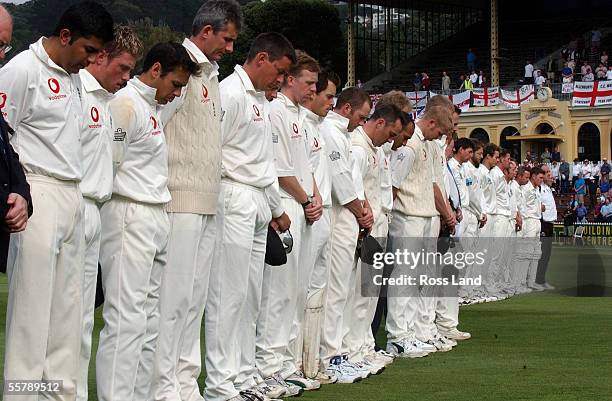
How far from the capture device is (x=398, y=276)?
41.8 feet

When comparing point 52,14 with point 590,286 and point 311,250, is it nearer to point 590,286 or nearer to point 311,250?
point 590,286

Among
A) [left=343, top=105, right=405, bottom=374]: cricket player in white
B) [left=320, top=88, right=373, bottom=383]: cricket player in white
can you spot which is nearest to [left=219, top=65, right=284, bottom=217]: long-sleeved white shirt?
[left=320, top=88, right=373, bottom=383]: cricket player in white

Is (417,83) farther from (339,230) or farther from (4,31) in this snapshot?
(4,31)

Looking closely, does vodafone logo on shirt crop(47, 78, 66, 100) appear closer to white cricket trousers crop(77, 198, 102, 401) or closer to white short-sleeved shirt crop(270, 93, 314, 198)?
white cricket trousers crop(77, 198, 102, 401)

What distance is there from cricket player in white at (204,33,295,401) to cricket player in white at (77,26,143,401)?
51.8 inches

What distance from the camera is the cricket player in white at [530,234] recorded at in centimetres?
2333

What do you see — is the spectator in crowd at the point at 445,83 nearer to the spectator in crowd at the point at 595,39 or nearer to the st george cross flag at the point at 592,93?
the st george cross flag at the point at 592,93

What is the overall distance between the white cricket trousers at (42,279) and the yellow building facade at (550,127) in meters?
48.2

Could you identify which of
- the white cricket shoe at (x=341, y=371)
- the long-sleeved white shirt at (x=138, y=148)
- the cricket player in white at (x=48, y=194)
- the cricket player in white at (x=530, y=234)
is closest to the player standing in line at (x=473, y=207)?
the cricket player in white at (x=530, y=234)

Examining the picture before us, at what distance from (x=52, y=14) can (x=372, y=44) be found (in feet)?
59.6

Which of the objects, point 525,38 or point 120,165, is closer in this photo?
point 120,165

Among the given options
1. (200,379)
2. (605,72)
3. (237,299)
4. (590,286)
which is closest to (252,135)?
(237,299)

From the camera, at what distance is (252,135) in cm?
853

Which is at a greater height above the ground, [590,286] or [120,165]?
[120,165]
